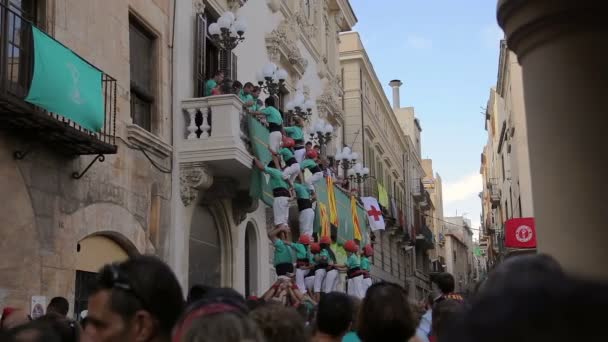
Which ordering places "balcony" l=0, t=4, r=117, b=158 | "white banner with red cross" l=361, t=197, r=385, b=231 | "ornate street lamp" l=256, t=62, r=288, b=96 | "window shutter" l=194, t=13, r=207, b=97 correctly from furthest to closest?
"white banner with red cross" l=361, t=197, r=385, b=231
"ornate street lamp" l=256, t=62, r=288, b=96
"window shutter" l=194, t=13, r=207, b=97
"balcony" l=0, t=4, r=117, b=158

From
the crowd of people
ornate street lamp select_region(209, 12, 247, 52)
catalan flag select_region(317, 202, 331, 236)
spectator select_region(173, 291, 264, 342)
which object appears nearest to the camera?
the crowd of people

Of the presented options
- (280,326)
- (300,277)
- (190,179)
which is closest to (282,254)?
(300,277)

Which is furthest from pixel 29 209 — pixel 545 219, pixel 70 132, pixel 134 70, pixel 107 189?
pixel 545 219

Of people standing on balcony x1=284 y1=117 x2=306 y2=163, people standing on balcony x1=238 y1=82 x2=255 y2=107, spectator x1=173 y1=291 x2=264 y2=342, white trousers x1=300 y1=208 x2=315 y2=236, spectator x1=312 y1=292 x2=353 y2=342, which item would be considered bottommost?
spectator x1=312 y1=292 x2=353 y2=342

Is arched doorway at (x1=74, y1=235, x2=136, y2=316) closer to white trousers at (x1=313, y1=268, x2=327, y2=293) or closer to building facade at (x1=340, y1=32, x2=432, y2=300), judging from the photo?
white trousers at (x1=313, y1=268, x2=327, y2=293)

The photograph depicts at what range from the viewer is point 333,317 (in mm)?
4242

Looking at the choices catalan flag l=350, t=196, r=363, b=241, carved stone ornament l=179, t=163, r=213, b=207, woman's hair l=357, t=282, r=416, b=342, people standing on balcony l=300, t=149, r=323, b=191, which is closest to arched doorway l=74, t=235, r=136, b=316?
carved stone ornament l=179, t=163, r=213, b=207

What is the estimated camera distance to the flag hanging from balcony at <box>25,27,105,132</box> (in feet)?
27.6

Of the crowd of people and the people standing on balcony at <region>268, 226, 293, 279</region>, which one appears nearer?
the crowd of people

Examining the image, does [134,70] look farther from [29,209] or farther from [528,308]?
[528,308]

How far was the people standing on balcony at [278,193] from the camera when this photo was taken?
1288 centimetres

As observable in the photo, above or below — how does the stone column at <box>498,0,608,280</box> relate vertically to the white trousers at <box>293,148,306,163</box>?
below

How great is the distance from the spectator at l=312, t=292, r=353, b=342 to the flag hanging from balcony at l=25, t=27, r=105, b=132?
5.25m

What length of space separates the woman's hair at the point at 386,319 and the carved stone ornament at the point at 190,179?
933cm
